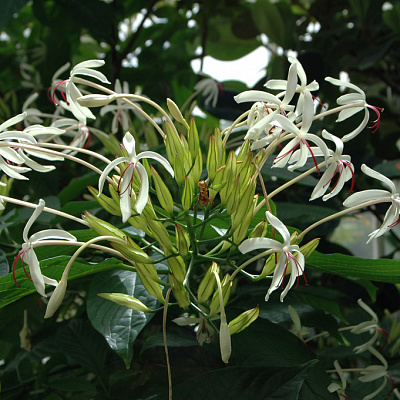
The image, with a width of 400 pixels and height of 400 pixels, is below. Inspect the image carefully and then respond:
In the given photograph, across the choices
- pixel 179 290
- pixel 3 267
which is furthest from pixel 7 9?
pixel 179 290

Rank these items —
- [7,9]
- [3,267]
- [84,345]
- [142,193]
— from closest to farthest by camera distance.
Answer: [142,193]
[3,267]
[84,345]
[7,9]

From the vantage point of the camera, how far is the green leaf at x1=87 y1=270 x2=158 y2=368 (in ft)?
1.08

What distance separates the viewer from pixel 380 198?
326mm

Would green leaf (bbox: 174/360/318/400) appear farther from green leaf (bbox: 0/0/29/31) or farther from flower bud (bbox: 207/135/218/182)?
green leaf (bbox: 0/0/29/31)

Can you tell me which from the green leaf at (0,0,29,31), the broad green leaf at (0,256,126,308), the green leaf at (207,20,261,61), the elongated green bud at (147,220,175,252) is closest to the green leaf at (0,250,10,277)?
the broad green leaf at (0,256,126,308)

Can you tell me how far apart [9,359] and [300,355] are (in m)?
0.48

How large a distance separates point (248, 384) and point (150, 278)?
4.2 inches

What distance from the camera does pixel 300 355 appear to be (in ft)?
1.38

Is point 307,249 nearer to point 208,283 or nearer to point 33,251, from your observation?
point 208,283

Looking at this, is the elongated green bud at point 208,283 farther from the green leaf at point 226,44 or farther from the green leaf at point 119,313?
the green leaf at point 226,44

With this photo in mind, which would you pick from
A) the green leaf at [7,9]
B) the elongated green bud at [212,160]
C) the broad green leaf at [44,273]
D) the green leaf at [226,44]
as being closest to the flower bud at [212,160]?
the elongated green bud at [212,160]

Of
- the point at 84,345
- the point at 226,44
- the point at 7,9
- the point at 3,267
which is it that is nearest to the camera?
the point at 3,267

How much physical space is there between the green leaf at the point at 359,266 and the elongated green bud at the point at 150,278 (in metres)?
0.13

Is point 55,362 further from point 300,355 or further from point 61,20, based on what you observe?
point 61,20
